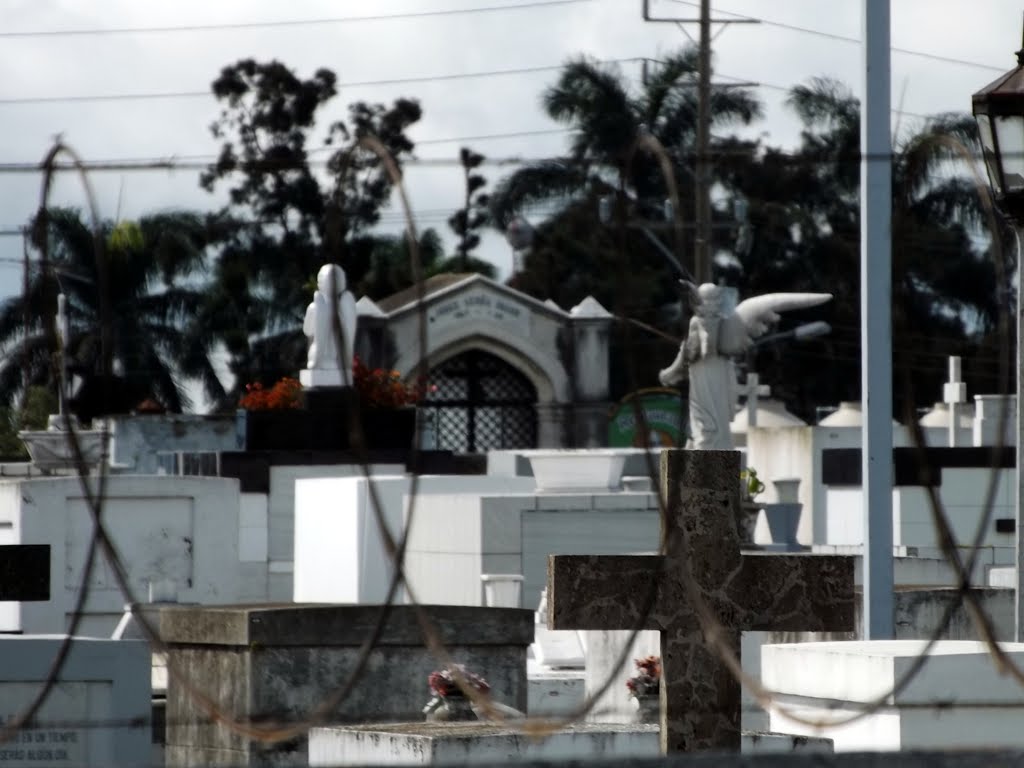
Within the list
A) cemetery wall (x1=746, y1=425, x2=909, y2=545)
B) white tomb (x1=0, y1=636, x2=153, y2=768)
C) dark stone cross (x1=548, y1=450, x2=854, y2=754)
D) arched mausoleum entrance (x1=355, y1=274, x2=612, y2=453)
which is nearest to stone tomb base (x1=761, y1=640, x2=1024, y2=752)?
dark stone cross (x1=548, y1=450, x2=854, y2=754)

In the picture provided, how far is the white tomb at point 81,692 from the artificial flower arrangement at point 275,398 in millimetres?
12695

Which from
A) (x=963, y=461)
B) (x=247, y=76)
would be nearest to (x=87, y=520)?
(x=963, y=461)

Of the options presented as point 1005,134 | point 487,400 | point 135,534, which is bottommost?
point 135,534

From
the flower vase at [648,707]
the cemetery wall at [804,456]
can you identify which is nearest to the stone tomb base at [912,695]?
the flower vase at [648,707]

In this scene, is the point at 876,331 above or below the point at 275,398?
below

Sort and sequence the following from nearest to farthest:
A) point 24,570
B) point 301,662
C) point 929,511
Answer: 1. point 24,570
2. point 301,662
3. point 929,511

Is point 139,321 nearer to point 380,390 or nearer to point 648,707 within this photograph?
point 380,390

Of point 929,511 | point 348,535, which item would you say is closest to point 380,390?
point 929,511

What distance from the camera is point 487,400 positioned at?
126ft

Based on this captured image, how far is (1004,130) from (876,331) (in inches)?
79.3

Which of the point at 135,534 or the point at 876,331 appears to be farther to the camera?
the point at 135,534

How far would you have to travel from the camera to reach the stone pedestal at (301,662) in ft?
26.3

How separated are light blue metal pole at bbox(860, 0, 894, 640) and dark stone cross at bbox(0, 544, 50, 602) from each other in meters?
3.22

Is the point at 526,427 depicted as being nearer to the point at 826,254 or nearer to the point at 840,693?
the point at 826,254
